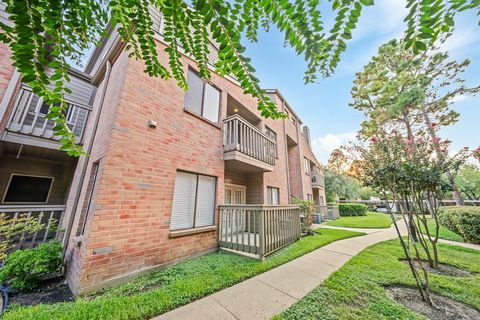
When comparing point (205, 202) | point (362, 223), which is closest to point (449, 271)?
point (205, 202)

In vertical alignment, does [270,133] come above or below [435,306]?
above

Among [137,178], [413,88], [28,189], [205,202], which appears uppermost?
[413,88]

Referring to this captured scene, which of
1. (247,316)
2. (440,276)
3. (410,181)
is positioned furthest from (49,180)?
(440,276)

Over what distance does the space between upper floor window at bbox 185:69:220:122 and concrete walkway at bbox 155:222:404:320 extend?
17.1 ft

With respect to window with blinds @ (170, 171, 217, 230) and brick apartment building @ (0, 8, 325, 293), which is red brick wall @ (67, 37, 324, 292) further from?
window with blinds @ (170, 171, 217, 230)

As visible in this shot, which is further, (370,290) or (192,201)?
(192,201)

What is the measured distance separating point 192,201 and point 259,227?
2203 mm

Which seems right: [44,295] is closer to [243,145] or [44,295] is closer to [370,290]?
[243,145]

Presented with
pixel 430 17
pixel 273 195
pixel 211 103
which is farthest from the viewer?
pixel 273 195

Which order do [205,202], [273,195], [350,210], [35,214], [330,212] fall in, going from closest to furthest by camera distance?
[205,202], [35,214], [273,195], [330,212], [350,210]

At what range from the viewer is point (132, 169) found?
407 centimetres

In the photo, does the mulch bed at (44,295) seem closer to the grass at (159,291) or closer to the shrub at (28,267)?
the shrub at (28,267)

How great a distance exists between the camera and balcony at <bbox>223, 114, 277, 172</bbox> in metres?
6.42

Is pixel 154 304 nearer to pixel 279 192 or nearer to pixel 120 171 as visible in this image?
pixel 120 171
